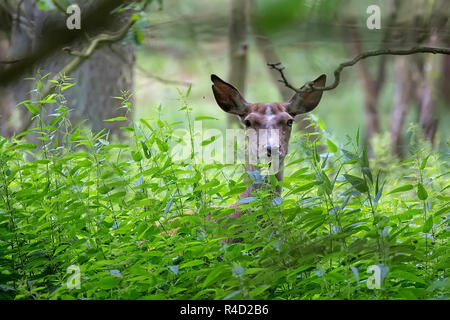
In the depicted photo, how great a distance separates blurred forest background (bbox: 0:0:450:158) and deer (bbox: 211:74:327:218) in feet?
1.21

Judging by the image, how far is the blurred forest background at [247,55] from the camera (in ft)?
5.16

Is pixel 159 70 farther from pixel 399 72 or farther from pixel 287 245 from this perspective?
pixel 287 245

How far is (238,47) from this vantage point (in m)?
8.30

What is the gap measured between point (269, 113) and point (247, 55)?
3.79 meters

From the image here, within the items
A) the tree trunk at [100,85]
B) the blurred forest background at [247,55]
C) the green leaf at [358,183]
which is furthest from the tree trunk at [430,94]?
the green leaf at [358,183]

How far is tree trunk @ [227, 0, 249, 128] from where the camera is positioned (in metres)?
8.18

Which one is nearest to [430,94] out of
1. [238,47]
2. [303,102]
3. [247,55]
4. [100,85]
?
[247,55]

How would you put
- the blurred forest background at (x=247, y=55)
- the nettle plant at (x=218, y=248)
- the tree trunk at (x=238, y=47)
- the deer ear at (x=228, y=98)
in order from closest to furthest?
the blurred forest background at (x=247, y=55) → the nettle plant at (x=218, y=248) → the deer ear at (x=228, y=98) → the tree trunk at (x=238, y=47)

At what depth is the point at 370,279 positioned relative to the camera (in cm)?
237

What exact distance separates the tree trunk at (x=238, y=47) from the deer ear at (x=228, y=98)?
112 inches

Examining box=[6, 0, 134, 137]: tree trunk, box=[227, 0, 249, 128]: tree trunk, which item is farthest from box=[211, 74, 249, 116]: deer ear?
box=[227, 0, 249, 128]: tree trunk

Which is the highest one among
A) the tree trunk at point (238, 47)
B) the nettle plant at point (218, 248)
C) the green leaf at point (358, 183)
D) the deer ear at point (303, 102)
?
the tree trunk at point (238, 47)

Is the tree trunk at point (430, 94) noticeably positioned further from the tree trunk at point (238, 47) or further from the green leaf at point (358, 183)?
the green leaf at point (358, 183)

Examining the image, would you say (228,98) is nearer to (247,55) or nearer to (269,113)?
(269,113)
